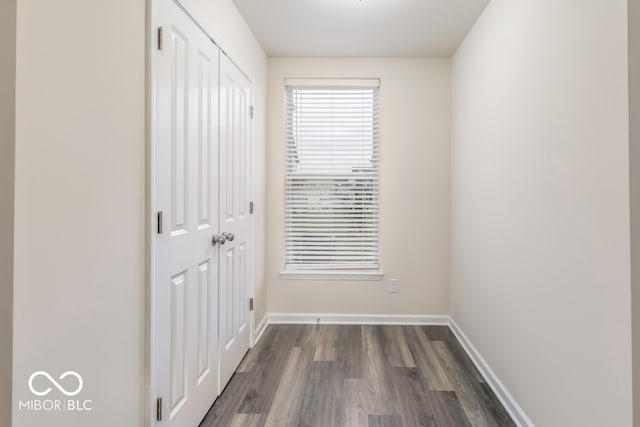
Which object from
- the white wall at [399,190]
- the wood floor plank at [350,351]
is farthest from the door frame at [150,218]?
the white wall at [399,190]

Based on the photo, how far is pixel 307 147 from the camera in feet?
10.9

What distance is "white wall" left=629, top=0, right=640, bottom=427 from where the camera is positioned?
1.02 m

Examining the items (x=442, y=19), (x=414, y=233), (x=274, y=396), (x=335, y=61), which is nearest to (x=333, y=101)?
(x=335, y=61)

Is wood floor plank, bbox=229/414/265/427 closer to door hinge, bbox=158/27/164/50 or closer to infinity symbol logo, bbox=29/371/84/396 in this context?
infinity symbol logo, bbox=29/371/84/396

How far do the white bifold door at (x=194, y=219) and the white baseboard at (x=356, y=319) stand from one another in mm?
876

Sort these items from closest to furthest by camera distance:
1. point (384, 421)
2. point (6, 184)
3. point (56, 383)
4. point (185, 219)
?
point (6, 184), point (56, 383), point (185, 219), point (384, 421)

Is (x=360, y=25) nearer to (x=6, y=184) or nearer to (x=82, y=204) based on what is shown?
(x=82, y=204)

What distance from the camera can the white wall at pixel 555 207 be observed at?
1183mm

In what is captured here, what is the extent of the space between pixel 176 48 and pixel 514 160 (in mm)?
1826

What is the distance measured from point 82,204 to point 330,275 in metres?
2.53

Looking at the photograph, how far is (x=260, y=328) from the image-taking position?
10.0 ft

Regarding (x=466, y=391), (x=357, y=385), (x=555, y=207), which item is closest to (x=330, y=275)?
(x=357, y=385)

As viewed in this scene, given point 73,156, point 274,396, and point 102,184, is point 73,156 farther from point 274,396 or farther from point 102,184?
point 274,396

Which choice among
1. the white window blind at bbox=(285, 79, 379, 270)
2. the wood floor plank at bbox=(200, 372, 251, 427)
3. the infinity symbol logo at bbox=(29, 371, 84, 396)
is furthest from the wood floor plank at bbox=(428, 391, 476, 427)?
the infinity symbol logo at bbox=(29, 371, 84, 396)
